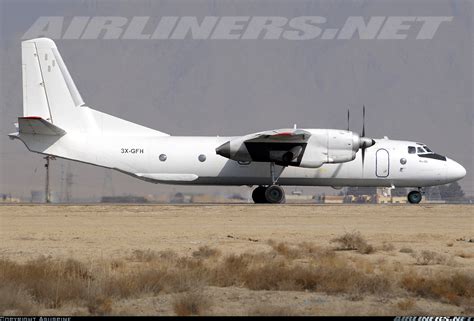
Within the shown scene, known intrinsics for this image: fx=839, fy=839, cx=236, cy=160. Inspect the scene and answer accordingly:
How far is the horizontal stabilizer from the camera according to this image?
139 ft

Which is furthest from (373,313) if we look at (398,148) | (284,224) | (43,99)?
(43,99)

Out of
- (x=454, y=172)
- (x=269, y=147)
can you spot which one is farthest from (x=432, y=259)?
(x=454, y=172)

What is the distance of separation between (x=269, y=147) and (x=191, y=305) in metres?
27.2

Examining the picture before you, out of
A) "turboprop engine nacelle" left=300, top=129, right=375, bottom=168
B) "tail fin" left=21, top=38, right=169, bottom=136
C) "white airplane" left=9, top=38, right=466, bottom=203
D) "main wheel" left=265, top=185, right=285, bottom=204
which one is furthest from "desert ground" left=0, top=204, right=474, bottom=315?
"tail fin" left=21, top=38, right=169, bottom=136

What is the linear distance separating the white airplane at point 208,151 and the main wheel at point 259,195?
5cm

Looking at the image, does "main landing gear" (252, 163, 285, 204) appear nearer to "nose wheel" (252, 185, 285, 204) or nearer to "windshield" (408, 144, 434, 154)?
"nose wheel" (252, 185, 285, 204)

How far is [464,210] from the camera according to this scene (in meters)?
43.1

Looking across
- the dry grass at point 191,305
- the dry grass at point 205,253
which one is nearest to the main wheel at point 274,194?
the dry grass at point 205,253

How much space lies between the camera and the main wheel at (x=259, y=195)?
45.1 metres

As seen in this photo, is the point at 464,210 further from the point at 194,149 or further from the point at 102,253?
the point at 102,253

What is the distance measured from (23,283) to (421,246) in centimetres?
1487

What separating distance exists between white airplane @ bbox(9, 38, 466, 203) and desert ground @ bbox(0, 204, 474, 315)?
386 cm

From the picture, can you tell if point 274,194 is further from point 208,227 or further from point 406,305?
point 406,305

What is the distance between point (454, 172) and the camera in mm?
45938
